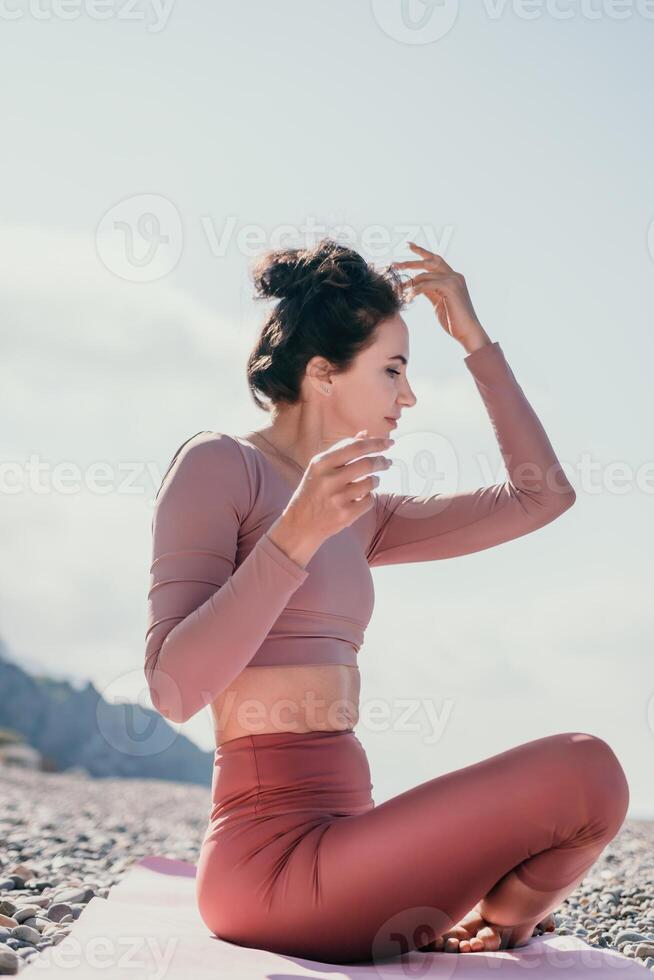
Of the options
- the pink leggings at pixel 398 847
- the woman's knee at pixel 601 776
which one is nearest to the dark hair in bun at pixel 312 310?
the pink leggings at pixel 398 847

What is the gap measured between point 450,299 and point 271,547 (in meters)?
1.81

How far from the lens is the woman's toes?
3.13m

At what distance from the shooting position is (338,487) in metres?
2.51

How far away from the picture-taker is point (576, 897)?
21.1 ft

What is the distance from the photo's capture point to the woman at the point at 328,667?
106 inches

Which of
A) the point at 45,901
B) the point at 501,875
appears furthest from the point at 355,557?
the point at 45,901

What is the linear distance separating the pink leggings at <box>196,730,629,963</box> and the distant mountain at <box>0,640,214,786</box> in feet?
77.9

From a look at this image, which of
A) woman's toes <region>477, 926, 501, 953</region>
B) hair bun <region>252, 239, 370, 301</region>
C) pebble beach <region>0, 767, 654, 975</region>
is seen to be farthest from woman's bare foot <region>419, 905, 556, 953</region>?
hair bun <region>252, 239, 370, 301</region>

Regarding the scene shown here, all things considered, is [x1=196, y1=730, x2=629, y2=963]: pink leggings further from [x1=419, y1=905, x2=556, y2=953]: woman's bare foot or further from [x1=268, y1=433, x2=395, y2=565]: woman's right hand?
[x1=268, y1=433, x2=395, y2=565]: woman's right hand

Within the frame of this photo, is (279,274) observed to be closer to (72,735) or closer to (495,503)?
(495,503)

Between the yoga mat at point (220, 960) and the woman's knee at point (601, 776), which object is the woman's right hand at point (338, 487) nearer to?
the woman's knee at point (601, 776)

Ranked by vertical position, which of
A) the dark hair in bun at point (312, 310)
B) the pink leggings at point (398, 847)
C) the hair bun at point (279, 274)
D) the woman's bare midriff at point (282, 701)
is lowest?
the pink leggings at point (398, 847)

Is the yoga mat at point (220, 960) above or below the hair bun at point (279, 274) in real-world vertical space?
below

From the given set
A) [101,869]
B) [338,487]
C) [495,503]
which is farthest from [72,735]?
[338,487]
